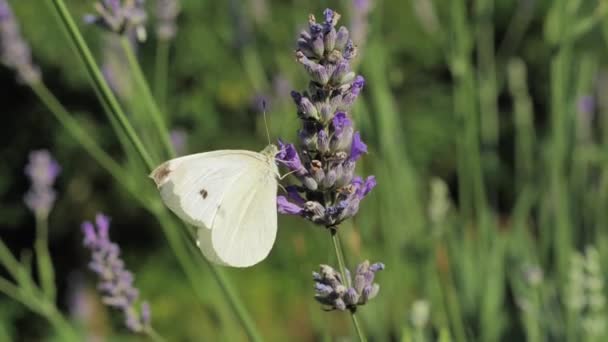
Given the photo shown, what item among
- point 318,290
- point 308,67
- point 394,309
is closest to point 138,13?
point 308,67

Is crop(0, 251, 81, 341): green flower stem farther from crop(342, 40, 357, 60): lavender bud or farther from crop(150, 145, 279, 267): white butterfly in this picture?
crop(342, 40, 357, 60): lavender bud

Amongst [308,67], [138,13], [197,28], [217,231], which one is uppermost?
[197,28]

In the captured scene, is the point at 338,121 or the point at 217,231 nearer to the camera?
the point at 338,121

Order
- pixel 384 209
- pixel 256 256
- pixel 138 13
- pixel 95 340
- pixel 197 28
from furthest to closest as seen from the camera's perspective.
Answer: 1. pixel 197 28
2. pixel 95 340
3. pixel 384 209
4. pixel 138 13
5. pixel 256 256

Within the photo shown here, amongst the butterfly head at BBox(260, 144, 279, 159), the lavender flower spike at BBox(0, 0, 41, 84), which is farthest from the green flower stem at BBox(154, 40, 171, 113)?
the butterfly head at BBox(260, 144, 279, 159)

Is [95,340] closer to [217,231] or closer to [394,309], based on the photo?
[394,309]

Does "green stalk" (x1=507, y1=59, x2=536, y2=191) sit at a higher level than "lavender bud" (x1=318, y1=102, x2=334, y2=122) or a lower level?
higher
